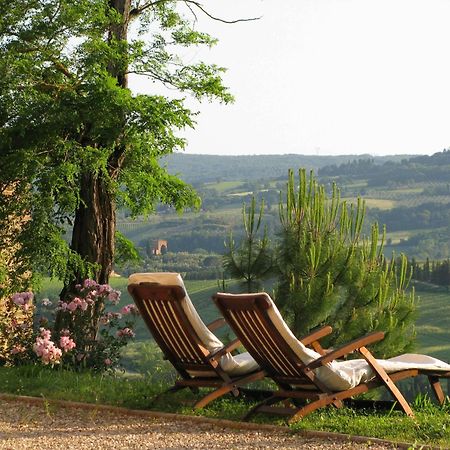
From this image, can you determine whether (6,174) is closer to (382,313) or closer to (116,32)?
(116,32)

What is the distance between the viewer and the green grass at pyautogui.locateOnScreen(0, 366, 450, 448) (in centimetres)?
546

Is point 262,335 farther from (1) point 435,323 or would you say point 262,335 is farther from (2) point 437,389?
(1) point 435,323

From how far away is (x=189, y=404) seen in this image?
6.39m

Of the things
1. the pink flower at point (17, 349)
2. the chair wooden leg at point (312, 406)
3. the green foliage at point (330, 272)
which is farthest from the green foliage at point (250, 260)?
the chair wooden leg at point (312, 406)

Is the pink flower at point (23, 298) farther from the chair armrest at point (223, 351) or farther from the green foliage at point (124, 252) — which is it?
the chair armrest at point (223, 351)

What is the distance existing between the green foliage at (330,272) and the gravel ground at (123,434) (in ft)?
17.2

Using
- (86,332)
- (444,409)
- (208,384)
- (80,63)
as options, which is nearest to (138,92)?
(80,63)

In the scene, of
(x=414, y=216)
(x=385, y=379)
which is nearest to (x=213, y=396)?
(x=385, y=379)

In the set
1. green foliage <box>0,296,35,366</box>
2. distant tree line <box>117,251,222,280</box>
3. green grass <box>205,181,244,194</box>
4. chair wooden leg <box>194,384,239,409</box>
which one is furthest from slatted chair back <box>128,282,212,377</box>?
green grass <box>205,181,244,194</box>

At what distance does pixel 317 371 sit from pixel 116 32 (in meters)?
5.53

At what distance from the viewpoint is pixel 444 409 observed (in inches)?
260

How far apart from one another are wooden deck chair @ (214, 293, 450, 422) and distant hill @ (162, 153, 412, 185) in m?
137

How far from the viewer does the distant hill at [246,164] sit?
15100 cm

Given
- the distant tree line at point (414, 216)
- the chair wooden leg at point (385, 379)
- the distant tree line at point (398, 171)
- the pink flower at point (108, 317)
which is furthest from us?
the distant tree line at point (398, 171)
